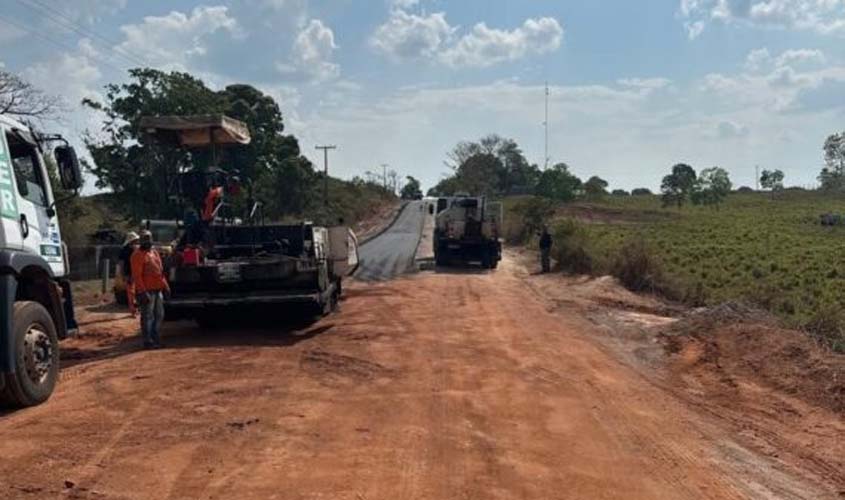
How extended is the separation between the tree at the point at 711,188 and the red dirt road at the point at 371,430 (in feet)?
304

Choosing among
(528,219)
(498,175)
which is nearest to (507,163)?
(498,175)

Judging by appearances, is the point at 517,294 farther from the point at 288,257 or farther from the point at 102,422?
the point at 102,422

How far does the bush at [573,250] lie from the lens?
26.1 m

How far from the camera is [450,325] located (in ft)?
47.0

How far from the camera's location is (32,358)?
8016 millimetres

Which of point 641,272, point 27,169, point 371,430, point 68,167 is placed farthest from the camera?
point 641,272

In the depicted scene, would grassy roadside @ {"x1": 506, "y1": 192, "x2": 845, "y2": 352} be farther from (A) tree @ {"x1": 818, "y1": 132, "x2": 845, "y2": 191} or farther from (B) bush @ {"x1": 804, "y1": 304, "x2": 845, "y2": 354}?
(A) tree @ {"x1": 818, "y1": 132, "x2": 845, "y2": 191}

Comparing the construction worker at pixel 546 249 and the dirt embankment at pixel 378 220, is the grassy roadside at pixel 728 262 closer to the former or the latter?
the construction worker at pixel 546 249

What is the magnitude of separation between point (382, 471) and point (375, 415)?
5.58ft

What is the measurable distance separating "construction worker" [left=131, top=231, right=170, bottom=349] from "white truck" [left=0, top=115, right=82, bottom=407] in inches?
83.8

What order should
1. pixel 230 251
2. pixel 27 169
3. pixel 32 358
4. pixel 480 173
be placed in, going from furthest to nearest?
pixel 480 173 → pixel 230 251 → pixel 27 169 → pixel 32 358

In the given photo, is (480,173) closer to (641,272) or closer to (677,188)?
(677,188)

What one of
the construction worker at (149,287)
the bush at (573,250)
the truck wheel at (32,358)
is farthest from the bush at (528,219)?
the truck wheel at (32,358)

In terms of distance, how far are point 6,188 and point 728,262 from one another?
98.5 ft
